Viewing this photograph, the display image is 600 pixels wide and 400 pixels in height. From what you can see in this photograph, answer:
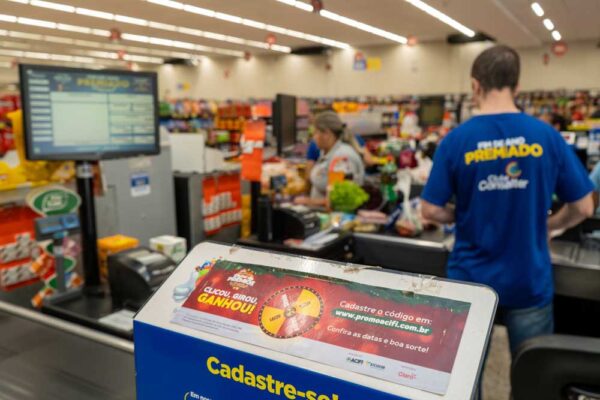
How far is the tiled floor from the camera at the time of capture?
2844 millimetres

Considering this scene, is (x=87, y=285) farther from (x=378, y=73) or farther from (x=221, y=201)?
(x=378, y=73)

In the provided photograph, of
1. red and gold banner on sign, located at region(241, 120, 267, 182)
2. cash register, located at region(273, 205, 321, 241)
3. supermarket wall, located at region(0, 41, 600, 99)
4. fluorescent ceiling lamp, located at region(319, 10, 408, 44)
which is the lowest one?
cash register, located at region(273, 205, 321, 241)

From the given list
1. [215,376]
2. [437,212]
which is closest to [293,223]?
[437,212]

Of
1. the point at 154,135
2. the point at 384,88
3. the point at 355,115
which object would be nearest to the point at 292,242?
the point at 154,135

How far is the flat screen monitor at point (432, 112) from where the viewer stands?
13009 millimetres

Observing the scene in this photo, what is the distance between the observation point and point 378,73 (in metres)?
15.8

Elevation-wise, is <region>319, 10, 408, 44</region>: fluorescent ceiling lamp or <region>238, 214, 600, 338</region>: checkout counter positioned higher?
<region>319, 10, 408, 44</region>: fluorescent ceiling lamp

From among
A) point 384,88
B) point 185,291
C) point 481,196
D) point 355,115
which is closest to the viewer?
point 185,291

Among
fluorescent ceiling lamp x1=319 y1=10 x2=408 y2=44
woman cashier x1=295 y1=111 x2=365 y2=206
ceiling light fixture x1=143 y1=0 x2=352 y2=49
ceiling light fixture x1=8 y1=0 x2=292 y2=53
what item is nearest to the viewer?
woman cashier x1=295 y1=111 x2=365 y2=206

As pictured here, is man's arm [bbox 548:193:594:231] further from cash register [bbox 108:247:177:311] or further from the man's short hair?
cash register [bbox 108:247:177:311]

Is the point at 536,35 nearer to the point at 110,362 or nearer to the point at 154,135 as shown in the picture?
the point at 154,135

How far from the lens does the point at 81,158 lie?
199 cm

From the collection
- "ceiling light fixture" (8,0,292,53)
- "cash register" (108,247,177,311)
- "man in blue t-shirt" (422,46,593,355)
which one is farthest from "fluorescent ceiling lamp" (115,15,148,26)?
"man in blue t-shirt" (422,46,593,355)

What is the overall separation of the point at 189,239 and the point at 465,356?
3.85 meters
